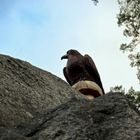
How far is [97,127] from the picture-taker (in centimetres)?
247

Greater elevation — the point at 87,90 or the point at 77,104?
the point at 87,90

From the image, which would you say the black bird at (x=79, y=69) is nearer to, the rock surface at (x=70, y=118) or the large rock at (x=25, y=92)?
the large rock at (x=25, y=92)

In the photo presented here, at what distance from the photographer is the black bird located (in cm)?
618

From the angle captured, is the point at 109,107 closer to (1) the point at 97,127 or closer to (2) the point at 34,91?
(1) the point at 97,127

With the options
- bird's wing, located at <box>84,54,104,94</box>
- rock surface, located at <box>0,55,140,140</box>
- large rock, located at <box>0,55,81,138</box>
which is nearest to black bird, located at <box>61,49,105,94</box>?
bird's wing, located at <box>84,54,104,94</box>

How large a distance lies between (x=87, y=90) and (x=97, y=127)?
9.66 ft

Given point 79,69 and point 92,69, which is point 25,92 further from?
point 92,69

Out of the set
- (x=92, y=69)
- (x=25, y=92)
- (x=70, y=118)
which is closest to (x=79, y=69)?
(x=92, y=69)

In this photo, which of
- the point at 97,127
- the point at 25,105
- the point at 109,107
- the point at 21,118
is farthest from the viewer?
the point at 25,105

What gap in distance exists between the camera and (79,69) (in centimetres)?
620

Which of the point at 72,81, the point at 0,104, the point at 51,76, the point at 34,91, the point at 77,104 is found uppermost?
the point at 72,81

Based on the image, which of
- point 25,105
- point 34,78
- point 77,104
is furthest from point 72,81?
point 77,104

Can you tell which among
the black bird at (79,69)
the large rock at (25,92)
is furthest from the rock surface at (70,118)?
the black bird at (79,69)

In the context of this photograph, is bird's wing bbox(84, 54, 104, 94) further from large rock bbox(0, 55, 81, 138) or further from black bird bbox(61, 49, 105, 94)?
large rock bbox(0, 55, 81, 138)
